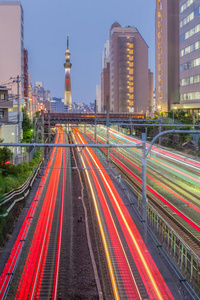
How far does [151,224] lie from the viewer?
17688 millimetres

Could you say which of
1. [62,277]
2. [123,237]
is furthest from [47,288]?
[123,237]

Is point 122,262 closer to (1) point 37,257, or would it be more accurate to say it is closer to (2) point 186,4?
(1) point 37,257

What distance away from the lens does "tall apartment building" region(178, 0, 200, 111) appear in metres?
53.5

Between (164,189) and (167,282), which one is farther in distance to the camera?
(164,189)

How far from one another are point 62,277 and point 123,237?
4.19 metres

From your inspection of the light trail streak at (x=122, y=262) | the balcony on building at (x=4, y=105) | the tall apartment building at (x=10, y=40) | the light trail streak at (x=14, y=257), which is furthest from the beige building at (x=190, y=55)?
the light trail streak at (x=14, y=257)

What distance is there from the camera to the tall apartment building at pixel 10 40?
76375 mm

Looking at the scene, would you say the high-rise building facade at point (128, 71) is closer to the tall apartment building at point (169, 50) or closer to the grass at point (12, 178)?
the tall apartment building at point (169, 50)

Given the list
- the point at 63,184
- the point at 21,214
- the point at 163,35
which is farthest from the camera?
the point at 163,35

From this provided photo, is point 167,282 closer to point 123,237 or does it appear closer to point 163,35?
point 123,237

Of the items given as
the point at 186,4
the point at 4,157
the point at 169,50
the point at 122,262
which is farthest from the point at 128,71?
the point at 122,262

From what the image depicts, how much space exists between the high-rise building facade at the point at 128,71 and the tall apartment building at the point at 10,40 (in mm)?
47606


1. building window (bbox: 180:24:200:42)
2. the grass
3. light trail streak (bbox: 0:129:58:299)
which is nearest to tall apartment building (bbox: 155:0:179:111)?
building window (bbox: 180:24:200:42)

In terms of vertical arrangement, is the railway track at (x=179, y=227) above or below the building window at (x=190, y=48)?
below
